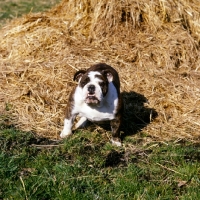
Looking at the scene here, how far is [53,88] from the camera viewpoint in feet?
23.8

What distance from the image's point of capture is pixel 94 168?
207 inches

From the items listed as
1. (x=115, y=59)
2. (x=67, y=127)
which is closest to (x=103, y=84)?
(x=67, y=127)

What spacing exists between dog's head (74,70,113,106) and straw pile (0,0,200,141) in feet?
3.13

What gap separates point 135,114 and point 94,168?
6.18 ft

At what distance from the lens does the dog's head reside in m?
5.52

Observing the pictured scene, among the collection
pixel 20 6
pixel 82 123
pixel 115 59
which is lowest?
pixel 20 6

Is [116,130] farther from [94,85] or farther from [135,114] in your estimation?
[135,114]

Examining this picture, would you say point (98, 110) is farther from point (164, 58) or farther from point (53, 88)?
point (164, 58)

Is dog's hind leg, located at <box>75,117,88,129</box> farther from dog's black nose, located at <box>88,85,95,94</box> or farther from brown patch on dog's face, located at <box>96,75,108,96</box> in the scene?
dog's black nose, located at <box>88,85,95,94</box>

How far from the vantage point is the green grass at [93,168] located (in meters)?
4.74

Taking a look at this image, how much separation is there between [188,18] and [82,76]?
4.07 m

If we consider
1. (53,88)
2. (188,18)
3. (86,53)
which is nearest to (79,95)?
(53,88)

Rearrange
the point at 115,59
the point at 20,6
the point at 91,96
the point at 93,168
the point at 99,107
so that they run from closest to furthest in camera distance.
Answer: the point at 93,168 < the point at 91,96 < the point at 99,107 < the point at 115,59 < the point at 20,6

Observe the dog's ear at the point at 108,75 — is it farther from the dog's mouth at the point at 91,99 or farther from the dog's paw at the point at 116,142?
the dog's paw at the point at 116,142
